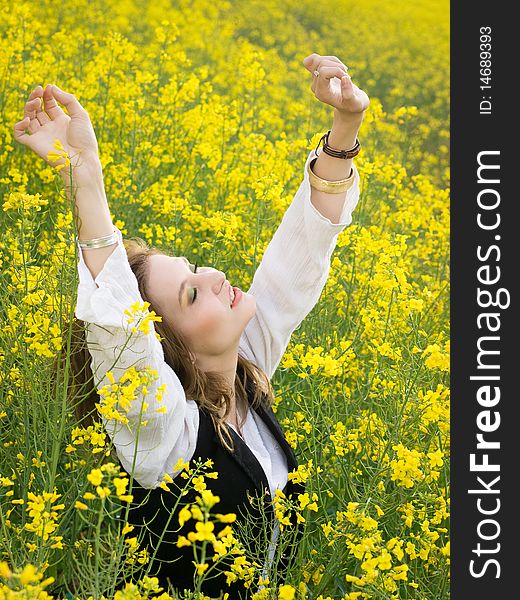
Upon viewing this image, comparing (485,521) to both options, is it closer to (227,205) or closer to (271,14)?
(227,205)

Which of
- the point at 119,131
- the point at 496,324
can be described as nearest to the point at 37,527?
the point at 496,324

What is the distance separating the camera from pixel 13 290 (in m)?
2.53

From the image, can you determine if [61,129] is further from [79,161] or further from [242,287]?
[242,287]

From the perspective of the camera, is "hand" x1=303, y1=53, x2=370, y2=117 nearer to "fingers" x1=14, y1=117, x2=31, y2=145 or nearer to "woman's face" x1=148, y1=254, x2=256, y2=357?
"woman's face" x1=148, y1=254, x2=256, y2=357

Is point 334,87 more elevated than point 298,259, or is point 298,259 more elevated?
point 334,87

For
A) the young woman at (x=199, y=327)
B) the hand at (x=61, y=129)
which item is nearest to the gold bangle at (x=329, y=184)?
the young woman at (x=199, y=327)

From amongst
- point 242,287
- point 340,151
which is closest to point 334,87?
point 340,151

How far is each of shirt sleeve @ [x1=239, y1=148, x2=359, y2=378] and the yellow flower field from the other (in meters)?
0.09

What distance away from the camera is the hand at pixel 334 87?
7.60ft

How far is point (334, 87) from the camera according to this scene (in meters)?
2.37

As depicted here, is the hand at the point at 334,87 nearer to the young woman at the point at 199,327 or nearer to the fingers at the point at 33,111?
the young woman at the point at 199,327

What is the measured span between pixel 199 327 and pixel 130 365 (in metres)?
0.28

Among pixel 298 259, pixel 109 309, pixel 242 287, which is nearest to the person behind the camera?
pixel 109 309

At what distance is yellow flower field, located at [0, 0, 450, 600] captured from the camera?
6.76 feet
